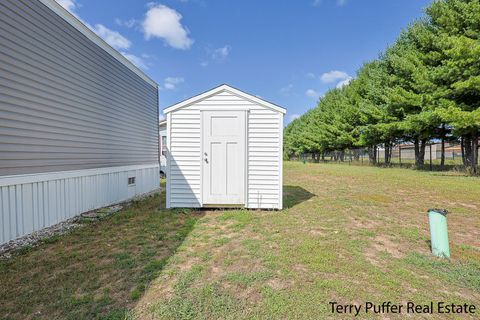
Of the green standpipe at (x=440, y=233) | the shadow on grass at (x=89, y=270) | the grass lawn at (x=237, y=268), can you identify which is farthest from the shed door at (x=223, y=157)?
the green standpipe at (x=440, y=233)

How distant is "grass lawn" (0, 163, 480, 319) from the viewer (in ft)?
6.98

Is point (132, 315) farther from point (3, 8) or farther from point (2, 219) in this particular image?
point (3, 8)

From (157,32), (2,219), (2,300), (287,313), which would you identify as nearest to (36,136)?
(2,219)

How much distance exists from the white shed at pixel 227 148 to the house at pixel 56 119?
6.85 ft

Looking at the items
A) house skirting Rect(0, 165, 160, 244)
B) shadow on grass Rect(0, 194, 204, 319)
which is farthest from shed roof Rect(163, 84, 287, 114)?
shadow on grass Rect(0, 194, 204, 319)

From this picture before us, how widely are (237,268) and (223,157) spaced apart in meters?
3.05

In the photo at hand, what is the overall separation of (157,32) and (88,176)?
12959mm

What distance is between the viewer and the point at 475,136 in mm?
11883

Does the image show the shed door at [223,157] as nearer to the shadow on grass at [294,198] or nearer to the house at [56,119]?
the shadow on grass at [294,198]

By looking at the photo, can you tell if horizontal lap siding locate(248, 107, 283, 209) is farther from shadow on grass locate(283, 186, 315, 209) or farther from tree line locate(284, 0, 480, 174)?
tree line locate(284, 0, 480, 174)

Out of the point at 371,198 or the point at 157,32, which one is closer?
the point at 371,198

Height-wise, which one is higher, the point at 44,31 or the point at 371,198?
the point at 44,31

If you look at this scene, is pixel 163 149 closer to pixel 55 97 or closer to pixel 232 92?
pixel 55 97

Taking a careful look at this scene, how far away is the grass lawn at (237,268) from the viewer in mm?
2129
